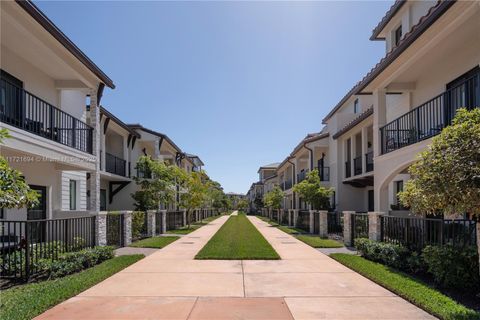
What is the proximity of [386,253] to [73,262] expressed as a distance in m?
8.08

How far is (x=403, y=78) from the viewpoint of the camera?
14.5 metres

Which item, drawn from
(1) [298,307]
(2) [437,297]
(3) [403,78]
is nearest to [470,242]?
(2) [437,297]

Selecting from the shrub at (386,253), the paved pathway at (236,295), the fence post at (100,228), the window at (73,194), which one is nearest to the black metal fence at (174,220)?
the window at (73,194)

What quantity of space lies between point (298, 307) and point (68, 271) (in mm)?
5766

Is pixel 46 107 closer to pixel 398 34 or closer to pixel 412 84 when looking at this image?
pixel 412 84

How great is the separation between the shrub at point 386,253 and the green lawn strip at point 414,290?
0.76ft

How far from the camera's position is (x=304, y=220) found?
25.3m

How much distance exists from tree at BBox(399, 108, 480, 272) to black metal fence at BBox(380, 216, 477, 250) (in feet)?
8.02

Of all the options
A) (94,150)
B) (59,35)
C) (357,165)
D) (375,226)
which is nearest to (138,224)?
(94,150)

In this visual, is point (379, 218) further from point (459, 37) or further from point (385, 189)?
point (459, 37)

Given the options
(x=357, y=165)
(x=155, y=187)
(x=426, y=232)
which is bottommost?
(x=426, y=232)

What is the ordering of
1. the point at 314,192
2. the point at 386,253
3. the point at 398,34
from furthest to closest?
the point at 314,192 → the point at 398,34 → the point at 386,253

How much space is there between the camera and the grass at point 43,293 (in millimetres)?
6168

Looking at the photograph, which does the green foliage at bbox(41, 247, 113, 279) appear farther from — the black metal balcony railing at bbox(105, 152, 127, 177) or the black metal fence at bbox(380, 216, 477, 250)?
the black metal balcony railing at bbox(105, 152, 127, 177)
